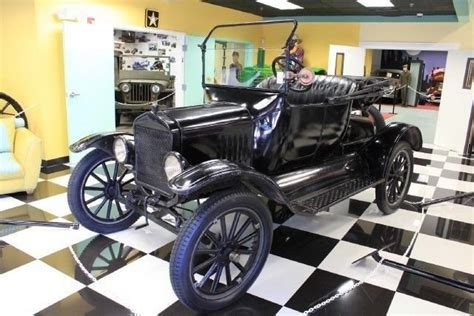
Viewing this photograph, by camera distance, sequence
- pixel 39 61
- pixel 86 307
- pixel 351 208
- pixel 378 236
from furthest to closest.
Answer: pixel 39 61 < pixel 351 208 < pixel 378 236 < pixel 86 307

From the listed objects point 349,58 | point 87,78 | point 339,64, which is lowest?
point 87,78

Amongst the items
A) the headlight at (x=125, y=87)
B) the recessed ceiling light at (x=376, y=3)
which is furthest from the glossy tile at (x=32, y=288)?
the recessed ceiling light at (x=376, y=3)

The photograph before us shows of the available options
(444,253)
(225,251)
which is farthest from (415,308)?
(225,251)

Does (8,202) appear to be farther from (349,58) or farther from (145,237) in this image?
(349,58)

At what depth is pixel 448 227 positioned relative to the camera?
3.54 m

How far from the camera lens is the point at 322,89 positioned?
3809 mm

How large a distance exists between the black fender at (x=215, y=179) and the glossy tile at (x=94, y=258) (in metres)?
0.77

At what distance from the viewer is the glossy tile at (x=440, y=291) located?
7.70 ft

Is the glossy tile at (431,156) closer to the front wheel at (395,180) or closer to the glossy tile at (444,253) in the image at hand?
the front wheel at (395,180)

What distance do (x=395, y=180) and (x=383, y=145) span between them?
436mm

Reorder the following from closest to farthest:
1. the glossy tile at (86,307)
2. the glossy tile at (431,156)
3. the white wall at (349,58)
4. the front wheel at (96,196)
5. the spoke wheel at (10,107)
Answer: the glossy tile at (86,307)
the front wheel at (96,196)
the spoke wheel at (10,107)
the glossy tile at (431,156)
the white wall at (349,58)

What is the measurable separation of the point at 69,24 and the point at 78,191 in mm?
2776

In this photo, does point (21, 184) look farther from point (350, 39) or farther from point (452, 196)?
point (350, 39)

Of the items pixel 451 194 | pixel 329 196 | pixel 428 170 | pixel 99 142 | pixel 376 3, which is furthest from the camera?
pixel 376 3
